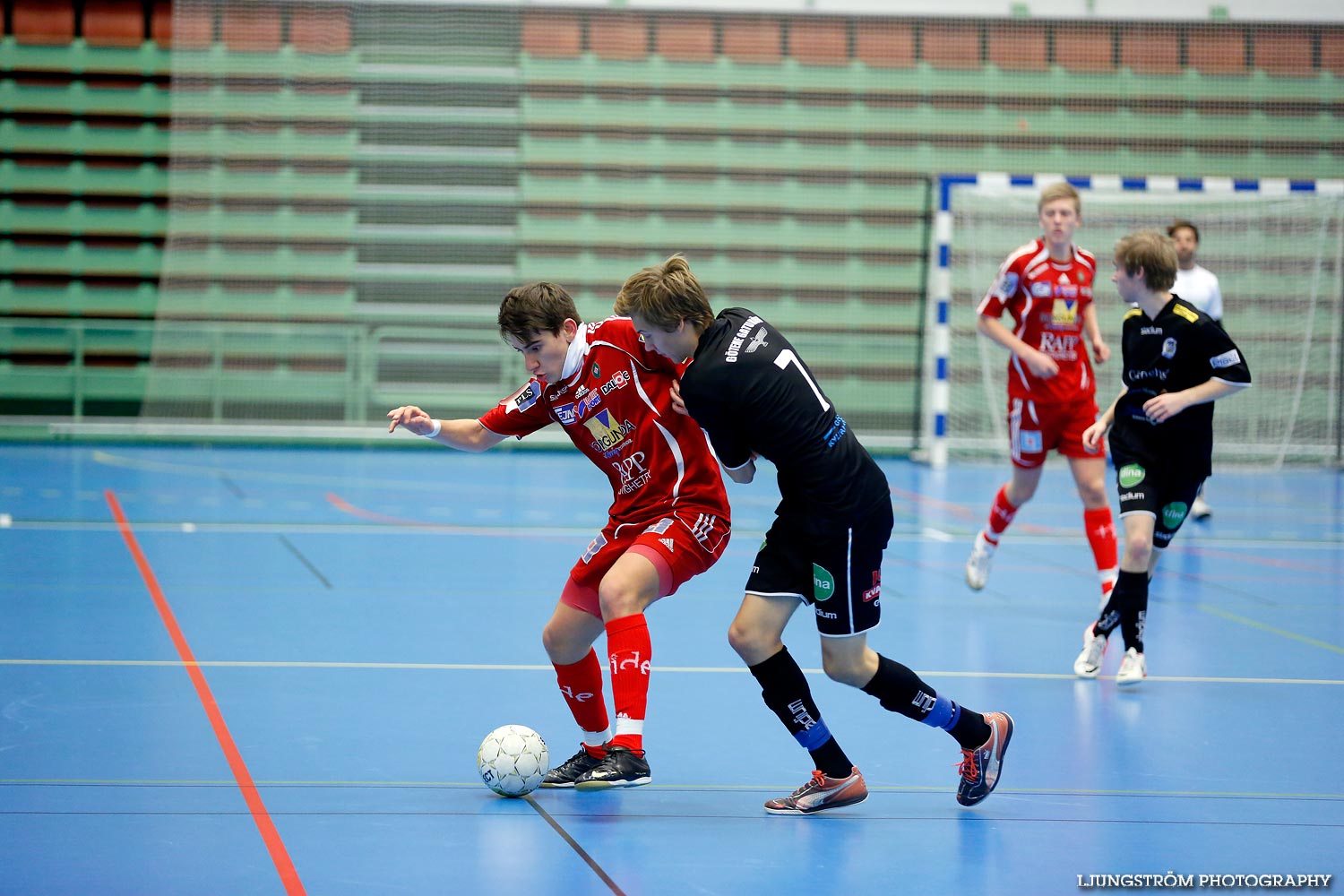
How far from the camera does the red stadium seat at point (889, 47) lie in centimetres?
1591

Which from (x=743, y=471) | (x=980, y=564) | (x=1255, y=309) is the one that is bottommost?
(x=980, y=564)

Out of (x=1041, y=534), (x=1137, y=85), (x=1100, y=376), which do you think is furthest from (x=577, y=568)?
(x=1137, y=85)

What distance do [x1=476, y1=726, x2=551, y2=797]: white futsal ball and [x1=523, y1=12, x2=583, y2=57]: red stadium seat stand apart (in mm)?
13289

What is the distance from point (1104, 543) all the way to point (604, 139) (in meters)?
10.8

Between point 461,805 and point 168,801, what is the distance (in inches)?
29.3

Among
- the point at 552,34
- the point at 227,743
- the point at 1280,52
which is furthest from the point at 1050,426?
the point at 1280,52

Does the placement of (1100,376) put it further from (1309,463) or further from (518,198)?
(518,198)

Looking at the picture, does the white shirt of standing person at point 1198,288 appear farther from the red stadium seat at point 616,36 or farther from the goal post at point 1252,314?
the red stadium seat at point 616,36

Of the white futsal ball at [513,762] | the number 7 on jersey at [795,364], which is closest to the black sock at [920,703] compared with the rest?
the number 7 on jersey at [795,364]

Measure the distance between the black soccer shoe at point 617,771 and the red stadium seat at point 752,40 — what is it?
1352cm

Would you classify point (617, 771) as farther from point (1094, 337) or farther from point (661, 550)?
point (1094, 337)

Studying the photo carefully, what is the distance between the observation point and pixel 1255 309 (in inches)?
563

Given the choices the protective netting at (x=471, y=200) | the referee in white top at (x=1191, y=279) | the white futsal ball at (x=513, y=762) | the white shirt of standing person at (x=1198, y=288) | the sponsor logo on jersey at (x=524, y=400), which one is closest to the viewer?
the white futsal ball at (x=513, y=762)

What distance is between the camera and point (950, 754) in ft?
13.7
